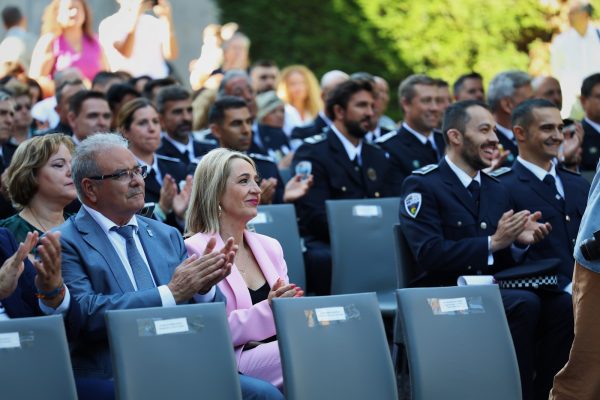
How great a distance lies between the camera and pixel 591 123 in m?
9.04

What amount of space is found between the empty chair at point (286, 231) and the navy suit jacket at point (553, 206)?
128cm

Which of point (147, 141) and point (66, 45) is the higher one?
point (66, 45)

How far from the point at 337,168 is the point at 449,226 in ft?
5.81

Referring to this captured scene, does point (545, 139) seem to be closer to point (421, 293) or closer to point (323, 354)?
point (421, 293)

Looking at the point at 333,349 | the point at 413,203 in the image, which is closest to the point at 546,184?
the point at 413,203

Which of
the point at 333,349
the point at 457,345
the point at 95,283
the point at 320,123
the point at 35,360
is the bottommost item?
the point at 457,345

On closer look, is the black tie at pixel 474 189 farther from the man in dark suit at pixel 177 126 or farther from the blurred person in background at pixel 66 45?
the blurred person in background at pixel 66 45

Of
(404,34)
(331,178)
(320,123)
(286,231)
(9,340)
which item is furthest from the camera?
(404,34)

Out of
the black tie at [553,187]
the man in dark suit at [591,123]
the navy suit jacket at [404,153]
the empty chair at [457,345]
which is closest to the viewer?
the empty chair at [457,345]

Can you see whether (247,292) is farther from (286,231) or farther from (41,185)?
(286,231)

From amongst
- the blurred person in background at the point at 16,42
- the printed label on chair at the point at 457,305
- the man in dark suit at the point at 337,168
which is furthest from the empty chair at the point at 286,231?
the blurred person in background at the point at 16,42

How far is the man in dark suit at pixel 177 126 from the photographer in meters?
8.73

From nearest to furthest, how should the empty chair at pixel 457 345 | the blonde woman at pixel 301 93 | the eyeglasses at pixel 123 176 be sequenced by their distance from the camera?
the empty chair at pixel 457 345 → the eyeglasses at pixel 123 176 → the blonde woman at pixel 301 93

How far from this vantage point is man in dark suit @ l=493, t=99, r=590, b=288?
675cm
